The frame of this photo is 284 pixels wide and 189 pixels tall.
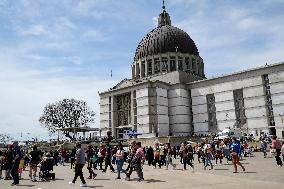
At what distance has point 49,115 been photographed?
72188mm

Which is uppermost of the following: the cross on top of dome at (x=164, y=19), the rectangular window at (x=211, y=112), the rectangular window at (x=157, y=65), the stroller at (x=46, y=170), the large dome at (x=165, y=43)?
the cross on top of dome at (x=164, y=19)

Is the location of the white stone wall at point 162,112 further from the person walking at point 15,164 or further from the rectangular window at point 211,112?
the person walking at point 15,164

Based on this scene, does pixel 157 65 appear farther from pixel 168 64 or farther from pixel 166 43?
pixel 166 43

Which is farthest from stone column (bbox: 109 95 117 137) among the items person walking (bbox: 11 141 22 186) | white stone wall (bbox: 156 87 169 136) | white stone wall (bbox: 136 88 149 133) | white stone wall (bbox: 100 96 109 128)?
person walking (bbox: 11 141 22 186)

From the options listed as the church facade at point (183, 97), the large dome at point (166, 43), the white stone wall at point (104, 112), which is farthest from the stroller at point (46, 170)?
the large dome at point (166, 43)

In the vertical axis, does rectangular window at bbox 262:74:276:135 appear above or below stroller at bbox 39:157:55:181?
above

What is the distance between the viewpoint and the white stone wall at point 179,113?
65.4m

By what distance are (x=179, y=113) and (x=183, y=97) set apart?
3.85 meters

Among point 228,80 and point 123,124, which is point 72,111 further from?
point 228,80

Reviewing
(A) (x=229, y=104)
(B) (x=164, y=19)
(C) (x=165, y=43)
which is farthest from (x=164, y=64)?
(A) (x=229, y=104)

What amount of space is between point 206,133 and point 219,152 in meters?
39.9

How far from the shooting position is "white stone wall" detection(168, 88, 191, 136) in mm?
65375

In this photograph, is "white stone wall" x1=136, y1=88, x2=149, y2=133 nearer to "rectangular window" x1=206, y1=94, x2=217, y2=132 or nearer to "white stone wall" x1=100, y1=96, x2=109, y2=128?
"white stone wall" x1=100, y1=96, x2=109, y2=128

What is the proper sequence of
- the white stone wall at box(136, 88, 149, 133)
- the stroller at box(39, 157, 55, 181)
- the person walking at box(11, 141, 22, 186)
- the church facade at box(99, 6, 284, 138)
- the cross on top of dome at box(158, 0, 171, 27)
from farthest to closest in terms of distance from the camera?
the cross on top of dome at box(158, 0, 171, 27), the white stone wall at box(136, 88, 149, 133), the church facade at box(99, 6, 284, 138), the stroller at box(39, 157, 55, 181), the person walking at box(11, 141, 22, 186)
